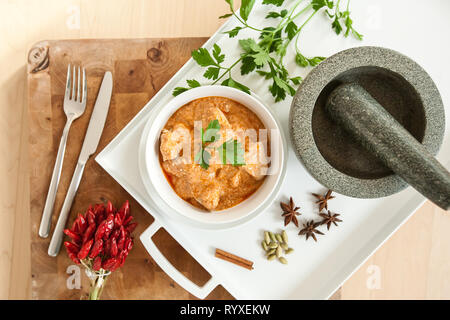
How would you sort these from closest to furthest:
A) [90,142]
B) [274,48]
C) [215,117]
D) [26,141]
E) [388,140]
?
[388,140] < [215,117] < [274,48] < [90,142] < [26,141]

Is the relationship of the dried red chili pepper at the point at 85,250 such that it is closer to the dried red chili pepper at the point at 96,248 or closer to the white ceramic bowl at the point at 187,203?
the dried red chili pepper at the point at 96,248

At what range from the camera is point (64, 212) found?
1.50 meters

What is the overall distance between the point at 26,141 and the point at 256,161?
1062 mm

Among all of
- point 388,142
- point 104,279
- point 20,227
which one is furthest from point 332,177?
point 20,227

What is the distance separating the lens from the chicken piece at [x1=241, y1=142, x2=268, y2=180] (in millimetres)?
1184

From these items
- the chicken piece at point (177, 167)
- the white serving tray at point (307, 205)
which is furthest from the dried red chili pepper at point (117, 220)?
the chicken piece at point (177, 167)

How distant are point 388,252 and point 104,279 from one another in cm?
124

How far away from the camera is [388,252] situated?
1.72 m

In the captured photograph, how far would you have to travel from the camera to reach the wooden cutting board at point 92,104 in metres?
1.51

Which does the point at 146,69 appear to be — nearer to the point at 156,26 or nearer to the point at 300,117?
the point at 156,26

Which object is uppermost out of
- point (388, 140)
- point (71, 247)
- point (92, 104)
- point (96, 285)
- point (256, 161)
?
point (388, 140)

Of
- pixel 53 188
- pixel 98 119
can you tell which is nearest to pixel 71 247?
pixel 53 188

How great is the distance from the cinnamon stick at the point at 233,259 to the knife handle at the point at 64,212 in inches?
24.2

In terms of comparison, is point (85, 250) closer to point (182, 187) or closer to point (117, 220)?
point (117, 220)
